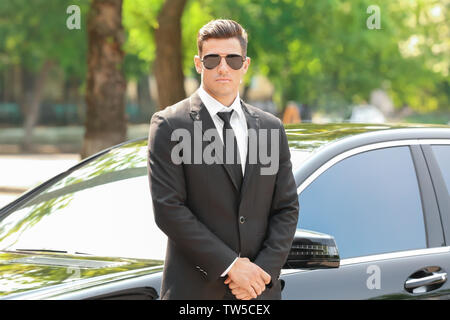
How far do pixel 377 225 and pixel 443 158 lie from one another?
606 mm

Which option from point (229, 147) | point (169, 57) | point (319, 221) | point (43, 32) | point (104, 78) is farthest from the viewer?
point (43, 32)

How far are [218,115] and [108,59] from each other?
10.7 meters

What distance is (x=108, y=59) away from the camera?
1354 centimetres

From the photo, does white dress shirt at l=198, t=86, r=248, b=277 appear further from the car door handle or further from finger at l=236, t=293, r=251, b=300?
the car door handle

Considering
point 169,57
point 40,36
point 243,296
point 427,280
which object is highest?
point 40,36

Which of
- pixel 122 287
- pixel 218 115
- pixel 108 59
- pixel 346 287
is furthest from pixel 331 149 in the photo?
pixel 108 59

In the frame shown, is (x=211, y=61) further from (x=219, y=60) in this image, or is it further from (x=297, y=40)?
(x=297, y=40)

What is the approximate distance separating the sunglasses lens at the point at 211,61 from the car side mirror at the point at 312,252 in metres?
0.77

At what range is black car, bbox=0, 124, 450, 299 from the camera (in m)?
3.49

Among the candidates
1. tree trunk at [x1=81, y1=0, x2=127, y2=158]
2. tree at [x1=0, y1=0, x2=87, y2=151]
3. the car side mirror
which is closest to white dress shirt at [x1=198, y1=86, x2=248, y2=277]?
the car side mirror

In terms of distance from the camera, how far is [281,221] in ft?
10.2

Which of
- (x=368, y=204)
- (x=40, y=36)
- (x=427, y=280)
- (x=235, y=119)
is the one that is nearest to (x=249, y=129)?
(x=235, y=119)

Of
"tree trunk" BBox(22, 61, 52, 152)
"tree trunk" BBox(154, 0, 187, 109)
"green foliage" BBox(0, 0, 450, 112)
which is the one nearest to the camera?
"tree trunk" BBox(154, 0, 187, 109)
